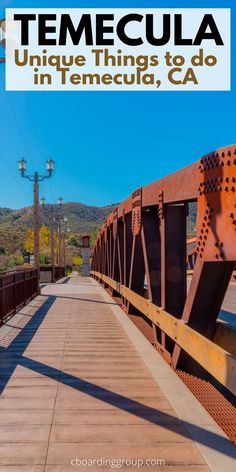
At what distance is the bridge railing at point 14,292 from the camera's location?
9.41 m

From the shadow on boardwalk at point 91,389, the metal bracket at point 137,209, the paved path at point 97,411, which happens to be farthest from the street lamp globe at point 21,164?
the paved path at point 97,411

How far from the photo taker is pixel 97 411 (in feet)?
14.0

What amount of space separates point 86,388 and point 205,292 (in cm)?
186

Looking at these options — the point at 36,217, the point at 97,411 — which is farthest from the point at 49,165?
the point at 97,411

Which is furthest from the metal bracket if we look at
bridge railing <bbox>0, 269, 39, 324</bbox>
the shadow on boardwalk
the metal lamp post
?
the metal lamp post

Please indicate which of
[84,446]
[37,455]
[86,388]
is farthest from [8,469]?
[86,388]

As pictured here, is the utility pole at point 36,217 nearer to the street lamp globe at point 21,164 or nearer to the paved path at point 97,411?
the street lamp globe at point 21,164

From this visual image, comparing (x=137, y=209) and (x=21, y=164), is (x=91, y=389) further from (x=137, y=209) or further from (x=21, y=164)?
(x=21, y=164)

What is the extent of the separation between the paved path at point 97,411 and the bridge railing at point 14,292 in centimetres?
197

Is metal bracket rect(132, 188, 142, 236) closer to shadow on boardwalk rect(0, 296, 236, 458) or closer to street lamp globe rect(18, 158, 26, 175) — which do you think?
shadow on boardwalk rect(0, 296, 236, 458)

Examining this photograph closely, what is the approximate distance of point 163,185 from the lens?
5.77 m

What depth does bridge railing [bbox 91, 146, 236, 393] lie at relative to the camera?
3609 millimetres

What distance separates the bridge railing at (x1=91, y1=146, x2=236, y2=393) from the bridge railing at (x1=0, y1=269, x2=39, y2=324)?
358 centimetres

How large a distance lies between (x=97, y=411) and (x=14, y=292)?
7226 mm
